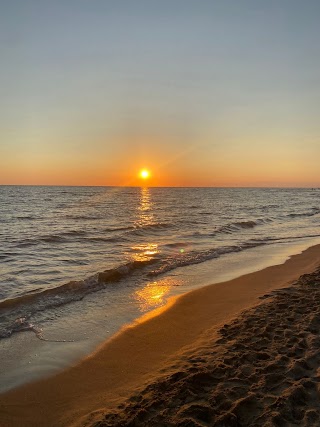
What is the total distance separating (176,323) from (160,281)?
3609mm

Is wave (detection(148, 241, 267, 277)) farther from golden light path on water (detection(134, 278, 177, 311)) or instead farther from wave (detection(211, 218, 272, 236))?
wave (detection(211, 218, 272, 236))

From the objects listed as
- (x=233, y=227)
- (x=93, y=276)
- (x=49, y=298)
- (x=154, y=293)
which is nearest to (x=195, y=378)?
(x=154, y=293)

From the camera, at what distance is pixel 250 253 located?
15.8 meters

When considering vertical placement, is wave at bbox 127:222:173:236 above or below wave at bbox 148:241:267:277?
above

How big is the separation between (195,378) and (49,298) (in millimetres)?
5289

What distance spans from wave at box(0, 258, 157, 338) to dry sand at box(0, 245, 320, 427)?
232cm

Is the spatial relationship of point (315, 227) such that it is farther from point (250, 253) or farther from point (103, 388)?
point (103, 388)

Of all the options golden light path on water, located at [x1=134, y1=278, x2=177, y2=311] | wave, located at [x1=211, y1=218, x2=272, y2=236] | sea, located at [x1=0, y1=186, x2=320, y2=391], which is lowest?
golden light path on water, located at [x1=134, y1=278, x2=177, y2=311]

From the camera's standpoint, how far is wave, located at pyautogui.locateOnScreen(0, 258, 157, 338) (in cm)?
745

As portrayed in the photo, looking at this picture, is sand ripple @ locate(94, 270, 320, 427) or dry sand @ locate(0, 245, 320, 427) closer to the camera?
sand ripple @ locate(94, 270, 320, 427)

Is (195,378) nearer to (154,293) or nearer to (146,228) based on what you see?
(154,293)

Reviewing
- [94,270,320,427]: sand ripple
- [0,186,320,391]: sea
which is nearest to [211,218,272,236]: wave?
[0,186,320,391]: sea

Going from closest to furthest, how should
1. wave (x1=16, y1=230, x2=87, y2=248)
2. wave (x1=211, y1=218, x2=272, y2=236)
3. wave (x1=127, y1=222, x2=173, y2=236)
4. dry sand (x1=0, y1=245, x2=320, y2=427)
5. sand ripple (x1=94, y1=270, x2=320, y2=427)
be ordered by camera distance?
sand ripple (x1=94, y1=270, x2=320, y2=427)
dry sand (x1=0, y1=245, x2=320, y2=427)
wave (x1=16, y1=230, x2=87, y2=248)
wave (x1=127, y1=222, x2=173, y2=236)
wave (x1=211, y1=218, x2=272, y2=236)

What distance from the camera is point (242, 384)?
14.4ft
